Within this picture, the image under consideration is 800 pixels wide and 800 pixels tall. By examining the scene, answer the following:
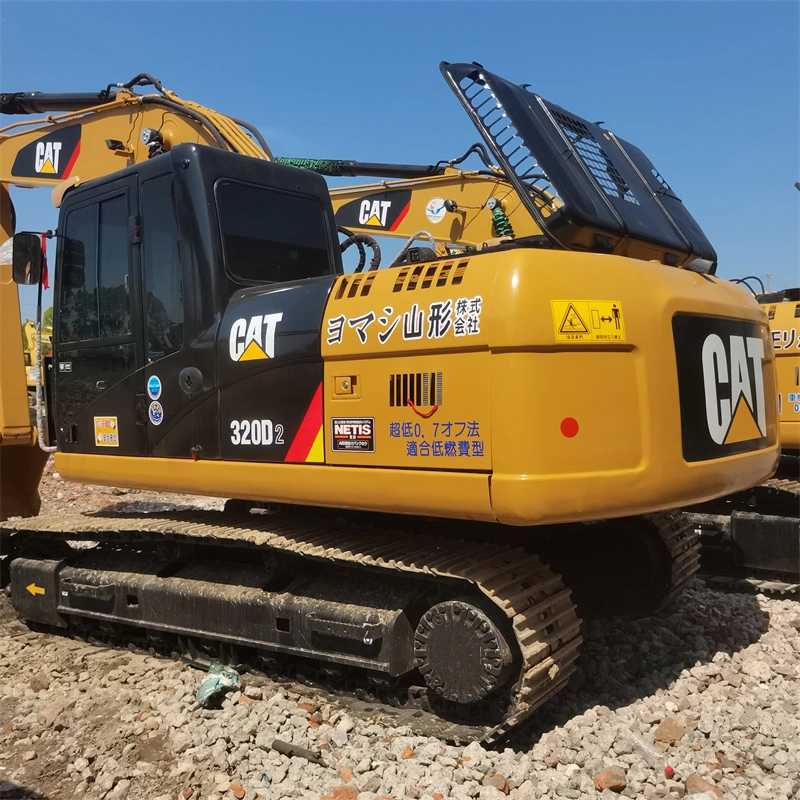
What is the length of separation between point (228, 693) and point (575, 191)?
297cm

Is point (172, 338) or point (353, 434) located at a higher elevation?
point (172, 338)

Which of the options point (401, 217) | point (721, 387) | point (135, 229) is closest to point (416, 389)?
point (721, 387)

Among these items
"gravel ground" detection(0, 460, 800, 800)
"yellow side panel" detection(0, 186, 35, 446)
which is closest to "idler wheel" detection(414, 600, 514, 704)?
"gravel ground" detection(0, 460, 800, 800)

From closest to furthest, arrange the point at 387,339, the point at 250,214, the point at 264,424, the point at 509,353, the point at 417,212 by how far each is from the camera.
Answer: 1. the point at 509,353
2. the point at 387,339
3. the point at 264,424
4. the point at 250,214
5. the point at 417,212

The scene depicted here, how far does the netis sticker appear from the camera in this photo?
3.54m

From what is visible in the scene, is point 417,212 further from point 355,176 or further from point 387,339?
point 387,339

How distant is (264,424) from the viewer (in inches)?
153

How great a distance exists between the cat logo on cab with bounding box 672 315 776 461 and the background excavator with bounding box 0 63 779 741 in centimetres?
2

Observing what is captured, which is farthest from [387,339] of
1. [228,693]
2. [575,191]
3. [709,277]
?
[228,693]

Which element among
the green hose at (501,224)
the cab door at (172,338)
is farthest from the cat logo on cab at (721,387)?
the green hose at (501,224)

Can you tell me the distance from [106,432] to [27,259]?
1103 mm

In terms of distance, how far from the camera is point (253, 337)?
3918 millimetres

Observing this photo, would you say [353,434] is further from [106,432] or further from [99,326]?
[99,326]

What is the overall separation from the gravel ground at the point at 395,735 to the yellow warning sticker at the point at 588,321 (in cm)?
173
